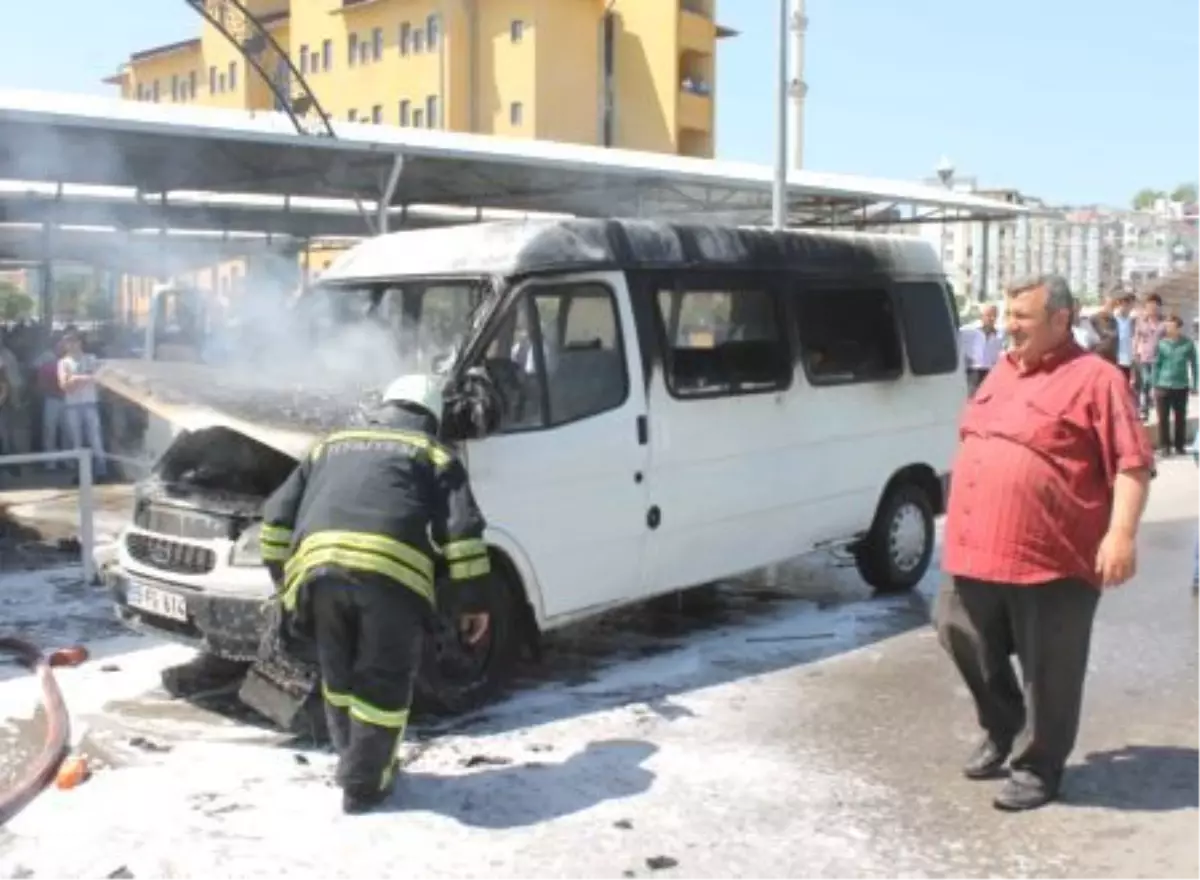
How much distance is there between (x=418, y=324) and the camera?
6578 mm

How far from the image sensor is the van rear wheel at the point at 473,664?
5.82 meters

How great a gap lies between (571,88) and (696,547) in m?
52.6

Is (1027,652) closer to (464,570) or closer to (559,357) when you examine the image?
(464,570)

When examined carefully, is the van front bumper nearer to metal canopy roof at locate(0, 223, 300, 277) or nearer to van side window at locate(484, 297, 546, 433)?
van side window at locate(484, 297, 546, 433)

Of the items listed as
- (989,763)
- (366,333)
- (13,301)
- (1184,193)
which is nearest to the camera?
(989,763)

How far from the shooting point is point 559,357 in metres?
6.18

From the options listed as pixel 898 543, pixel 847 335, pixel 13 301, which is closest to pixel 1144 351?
pixel 898 543

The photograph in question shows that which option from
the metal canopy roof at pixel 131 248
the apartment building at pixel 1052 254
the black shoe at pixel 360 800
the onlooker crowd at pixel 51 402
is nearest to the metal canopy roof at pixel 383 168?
the onlooker crowd at pixel 51 402

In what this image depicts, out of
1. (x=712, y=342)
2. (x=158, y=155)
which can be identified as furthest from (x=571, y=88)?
(x=712, y=342)

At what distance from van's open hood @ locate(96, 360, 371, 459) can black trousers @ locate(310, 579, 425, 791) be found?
982 mm

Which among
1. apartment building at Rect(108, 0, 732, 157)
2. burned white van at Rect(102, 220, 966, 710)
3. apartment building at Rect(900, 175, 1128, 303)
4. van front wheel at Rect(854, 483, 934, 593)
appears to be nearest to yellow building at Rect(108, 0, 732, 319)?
apartment building at Rect(108, 0, 732, 157)

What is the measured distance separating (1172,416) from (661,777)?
12.5 meters

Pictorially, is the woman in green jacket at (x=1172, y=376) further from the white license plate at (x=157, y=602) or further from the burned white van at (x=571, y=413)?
the white license plate at (x=157, y=602)

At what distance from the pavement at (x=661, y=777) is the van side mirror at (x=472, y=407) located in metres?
1.28
